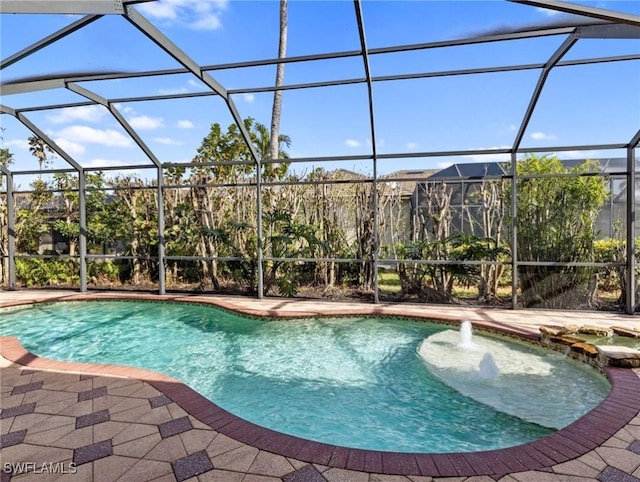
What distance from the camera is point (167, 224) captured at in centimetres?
950

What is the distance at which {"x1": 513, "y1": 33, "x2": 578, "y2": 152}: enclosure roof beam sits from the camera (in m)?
4.62

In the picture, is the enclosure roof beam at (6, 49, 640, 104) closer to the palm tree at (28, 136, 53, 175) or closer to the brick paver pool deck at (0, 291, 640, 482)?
the brick paver pool deck at (0, 291, 640, 482)

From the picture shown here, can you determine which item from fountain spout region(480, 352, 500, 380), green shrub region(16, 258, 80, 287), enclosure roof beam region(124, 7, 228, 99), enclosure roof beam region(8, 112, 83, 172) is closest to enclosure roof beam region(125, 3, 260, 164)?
enclosure roof beam region(124, 7, 228, 99)

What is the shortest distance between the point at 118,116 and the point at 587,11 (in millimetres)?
7278

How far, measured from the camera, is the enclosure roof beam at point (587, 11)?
10.4ft

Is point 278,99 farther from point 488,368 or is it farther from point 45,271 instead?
point 488,368

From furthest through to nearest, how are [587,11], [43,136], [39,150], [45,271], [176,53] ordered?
[39,150] < [45,271] < [43,136] < [176,53] < [587,11]

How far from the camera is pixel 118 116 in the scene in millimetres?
7008

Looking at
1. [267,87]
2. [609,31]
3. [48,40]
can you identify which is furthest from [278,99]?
[609,31]

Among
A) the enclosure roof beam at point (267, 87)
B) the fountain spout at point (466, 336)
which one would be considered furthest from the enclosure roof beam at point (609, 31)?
the fountain spout at point (466, 336)

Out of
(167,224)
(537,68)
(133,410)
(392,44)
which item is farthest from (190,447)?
(167,224)

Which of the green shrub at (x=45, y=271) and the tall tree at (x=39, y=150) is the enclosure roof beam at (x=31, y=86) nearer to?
the green shrub at (x=45, y=271)

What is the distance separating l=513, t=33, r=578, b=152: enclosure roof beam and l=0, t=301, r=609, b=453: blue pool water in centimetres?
346

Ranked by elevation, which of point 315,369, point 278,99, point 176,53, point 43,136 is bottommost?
point 315,369
